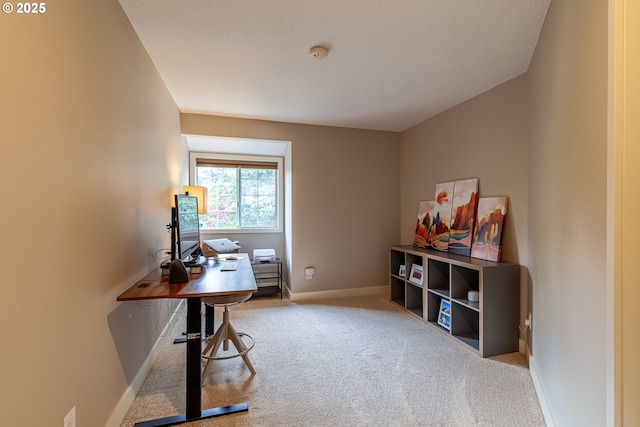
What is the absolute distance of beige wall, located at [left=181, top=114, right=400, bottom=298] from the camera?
3.85 meters

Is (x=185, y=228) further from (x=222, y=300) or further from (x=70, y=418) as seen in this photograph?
(x=70, y=418)

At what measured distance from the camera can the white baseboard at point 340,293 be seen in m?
3.85

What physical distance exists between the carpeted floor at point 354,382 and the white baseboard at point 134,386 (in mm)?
39

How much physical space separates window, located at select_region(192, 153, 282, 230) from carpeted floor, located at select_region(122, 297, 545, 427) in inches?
71.7

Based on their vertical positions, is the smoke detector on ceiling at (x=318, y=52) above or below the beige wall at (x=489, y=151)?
above

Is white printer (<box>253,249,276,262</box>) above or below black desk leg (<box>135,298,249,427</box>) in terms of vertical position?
above

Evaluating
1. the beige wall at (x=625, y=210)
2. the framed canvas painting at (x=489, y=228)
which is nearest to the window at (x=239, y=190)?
the framed canvas painting at (x=489, y=228)

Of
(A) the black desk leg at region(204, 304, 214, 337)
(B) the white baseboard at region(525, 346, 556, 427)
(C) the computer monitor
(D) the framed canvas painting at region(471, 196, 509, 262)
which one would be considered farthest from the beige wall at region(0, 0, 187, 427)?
(D) the framed canvas painting at region(471, 196, 509, 262)

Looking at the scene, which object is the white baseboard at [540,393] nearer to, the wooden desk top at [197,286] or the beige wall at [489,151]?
the beige wall at [489,151]

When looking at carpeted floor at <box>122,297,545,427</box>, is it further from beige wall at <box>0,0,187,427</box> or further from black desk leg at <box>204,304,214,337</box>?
beige wall at <box>0,0,187,427</box>

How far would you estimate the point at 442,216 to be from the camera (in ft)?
10.7

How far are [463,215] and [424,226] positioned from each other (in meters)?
0.64

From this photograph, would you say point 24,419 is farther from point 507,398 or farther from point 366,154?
point 366,154

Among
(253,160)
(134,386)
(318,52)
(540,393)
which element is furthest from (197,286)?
(253,160)
